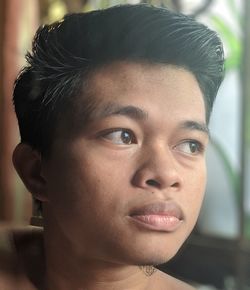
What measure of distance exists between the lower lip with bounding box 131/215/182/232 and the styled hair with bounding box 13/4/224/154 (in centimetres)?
11

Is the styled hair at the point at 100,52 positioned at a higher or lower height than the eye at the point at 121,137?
higher

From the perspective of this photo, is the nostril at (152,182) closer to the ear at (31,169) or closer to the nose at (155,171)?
the nose at (155,171)

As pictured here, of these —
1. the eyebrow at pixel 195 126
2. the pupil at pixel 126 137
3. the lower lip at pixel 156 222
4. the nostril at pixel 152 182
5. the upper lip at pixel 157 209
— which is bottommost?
the lower lip at pixel 156 222

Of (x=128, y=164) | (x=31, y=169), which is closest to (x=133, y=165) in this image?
(x=128, y=164)

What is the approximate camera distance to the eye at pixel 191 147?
40 centimetres

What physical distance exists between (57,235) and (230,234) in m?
0.18

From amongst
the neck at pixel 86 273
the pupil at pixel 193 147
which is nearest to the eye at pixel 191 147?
the pupil at pixel 193 147

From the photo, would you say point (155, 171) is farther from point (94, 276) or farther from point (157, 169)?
point (94, 276)

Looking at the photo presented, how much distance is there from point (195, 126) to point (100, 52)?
4.2 inches

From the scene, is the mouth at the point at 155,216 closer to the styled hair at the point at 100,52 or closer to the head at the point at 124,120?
the head at the point at 124,120

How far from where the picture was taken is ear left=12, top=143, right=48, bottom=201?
1.41ft

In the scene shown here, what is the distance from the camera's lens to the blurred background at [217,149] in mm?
447

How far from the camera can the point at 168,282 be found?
443 millimetres

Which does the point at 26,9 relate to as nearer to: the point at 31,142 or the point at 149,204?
the point at 31,142
